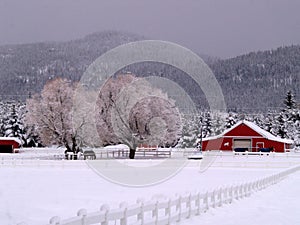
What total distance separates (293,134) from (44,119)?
4644cm

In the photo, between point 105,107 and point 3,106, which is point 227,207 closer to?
point 105,107

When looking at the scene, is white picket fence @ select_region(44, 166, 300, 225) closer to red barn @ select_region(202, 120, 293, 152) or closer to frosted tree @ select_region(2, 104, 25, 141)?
red barn @ select_region(202, 120, 293, 152)

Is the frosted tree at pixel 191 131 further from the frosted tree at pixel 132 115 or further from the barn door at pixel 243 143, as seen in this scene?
the frosted tree at pixel 132 115

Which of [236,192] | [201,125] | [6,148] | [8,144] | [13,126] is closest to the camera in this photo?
[236,192]

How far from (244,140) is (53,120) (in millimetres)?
26628

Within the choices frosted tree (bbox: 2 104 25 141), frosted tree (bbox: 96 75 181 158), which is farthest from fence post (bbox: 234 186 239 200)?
frosted tree (bbox: 2 104 25 141)

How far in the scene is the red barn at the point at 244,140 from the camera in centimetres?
6450

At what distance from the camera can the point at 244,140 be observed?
65.9 metres

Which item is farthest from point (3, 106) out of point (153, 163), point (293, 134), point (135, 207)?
point (135, 207)

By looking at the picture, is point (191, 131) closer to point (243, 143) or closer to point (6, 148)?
point (243, 143)

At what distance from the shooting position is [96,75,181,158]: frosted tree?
167ft

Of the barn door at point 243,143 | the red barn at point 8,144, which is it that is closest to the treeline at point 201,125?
the red barn at point 8,144

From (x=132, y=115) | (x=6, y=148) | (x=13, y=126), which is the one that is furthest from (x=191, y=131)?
(x=132, y=115)

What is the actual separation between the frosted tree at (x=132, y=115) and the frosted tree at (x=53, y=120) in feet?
10.4
